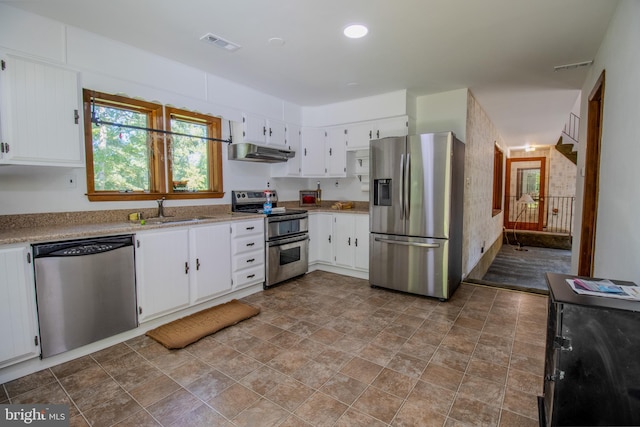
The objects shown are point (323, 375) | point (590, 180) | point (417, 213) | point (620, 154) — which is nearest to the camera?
point (620, 154)

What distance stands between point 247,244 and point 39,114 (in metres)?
2.08

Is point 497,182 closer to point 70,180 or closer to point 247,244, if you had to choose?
point 247,244

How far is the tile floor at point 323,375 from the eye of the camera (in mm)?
1693

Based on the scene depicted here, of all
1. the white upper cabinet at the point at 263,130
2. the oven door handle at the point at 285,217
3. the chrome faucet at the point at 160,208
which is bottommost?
the oven door handle at the point at 285,217

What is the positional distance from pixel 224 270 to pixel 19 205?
5.70 ft

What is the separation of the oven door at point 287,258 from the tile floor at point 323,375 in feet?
2.68

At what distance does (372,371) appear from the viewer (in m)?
2.10

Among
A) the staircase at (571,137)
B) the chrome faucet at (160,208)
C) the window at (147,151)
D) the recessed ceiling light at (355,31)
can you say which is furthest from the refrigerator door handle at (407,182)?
the staircase at (571,137)

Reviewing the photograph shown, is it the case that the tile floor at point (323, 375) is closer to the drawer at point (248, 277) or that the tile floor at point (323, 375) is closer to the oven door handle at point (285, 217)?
the drawer at point (248, 277)

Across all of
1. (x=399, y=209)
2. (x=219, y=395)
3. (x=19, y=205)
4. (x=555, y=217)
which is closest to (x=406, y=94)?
(x=399, y=209)

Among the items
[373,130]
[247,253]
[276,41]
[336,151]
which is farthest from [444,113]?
[247,253]

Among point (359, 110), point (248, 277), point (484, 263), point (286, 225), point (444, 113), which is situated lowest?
point (484, 263)

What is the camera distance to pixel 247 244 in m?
3.52

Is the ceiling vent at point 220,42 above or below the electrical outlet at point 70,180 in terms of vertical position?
above
